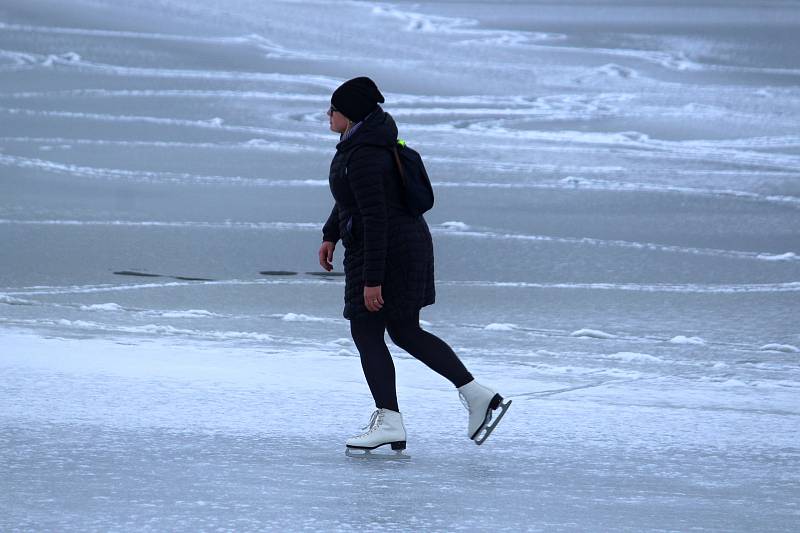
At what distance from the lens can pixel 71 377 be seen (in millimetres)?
6195

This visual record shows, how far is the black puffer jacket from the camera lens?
485 centimetres

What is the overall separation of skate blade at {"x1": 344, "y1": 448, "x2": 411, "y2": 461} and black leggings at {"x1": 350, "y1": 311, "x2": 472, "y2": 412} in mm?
153

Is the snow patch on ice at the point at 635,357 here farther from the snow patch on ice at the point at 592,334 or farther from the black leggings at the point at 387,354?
the black leggings at the point at 387,354

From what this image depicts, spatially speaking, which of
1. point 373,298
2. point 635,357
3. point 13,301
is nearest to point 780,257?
point 635,357

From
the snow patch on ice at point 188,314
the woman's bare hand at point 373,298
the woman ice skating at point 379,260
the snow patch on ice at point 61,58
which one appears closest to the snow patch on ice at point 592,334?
the snow patch on ice at point 188,314

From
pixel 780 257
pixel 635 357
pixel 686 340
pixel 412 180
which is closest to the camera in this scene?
pixel 412 180

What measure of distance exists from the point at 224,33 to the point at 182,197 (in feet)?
29.6

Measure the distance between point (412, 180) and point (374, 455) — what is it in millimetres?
→ 921

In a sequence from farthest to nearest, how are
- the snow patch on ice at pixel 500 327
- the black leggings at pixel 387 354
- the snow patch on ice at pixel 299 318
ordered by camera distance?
the snow patch on ice at pixel 299 318 → the snow patch on ice at pixel 500 327 → the black leggings at pixel 387 354

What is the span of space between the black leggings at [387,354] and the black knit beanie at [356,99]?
693 millimetres

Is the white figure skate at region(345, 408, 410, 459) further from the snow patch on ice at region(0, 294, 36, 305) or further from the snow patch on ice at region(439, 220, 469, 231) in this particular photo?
the snow patch on ice at region(439, 220, 469, 231)

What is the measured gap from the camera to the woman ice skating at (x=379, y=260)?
4859 millimetres

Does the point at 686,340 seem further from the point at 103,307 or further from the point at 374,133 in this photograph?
the point at 103,307

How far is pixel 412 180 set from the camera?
4.95 metres
